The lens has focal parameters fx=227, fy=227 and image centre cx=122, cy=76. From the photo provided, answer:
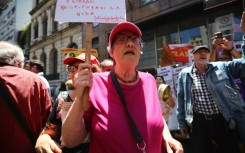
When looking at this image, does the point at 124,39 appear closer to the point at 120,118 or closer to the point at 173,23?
the point at 120,118

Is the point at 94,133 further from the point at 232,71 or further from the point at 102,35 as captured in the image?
the point at 102,35

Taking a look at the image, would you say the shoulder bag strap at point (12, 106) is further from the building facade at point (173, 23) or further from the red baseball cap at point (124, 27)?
the building facade at point (173, 23)

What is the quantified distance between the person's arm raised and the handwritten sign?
1.23 feet

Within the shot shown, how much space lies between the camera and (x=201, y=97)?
3.35 metres

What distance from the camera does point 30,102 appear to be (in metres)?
1.99

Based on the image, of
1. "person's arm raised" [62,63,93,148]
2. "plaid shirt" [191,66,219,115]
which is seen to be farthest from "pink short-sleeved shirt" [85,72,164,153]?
"plaid shirt" [191,66,219,115]

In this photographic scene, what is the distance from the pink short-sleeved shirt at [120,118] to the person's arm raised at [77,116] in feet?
0.39

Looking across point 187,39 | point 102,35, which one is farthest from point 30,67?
point 102,35

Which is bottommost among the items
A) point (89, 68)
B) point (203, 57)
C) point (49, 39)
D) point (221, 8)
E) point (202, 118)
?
point (202, 118)

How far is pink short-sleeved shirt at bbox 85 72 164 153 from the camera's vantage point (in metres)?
1.45

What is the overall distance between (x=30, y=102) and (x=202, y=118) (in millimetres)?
2372

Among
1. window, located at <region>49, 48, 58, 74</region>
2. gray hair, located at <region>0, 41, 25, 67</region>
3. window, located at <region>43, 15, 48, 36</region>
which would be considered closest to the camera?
gray hair, located at <region>0, 41, 25, 67</region>

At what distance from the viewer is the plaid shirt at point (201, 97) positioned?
3248mm

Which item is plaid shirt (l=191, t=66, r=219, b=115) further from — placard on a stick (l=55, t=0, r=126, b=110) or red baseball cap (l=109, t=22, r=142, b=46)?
placard on a stick (l=55, t=0, r=126, b=110)
